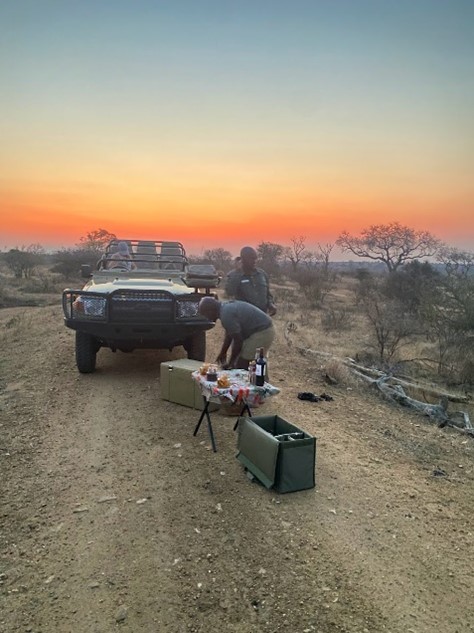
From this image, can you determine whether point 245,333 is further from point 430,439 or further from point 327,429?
point 430,439

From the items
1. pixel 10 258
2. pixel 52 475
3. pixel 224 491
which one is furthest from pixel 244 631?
pixel 10 258

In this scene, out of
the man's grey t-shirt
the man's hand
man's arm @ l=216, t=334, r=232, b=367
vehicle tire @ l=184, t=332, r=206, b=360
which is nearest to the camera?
the man's grey t-shirt

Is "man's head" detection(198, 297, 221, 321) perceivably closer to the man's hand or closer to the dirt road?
the man's hand

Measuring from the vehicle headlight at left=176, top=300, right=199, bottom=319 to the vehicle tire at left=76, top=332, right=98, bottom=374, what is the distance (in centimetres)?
125

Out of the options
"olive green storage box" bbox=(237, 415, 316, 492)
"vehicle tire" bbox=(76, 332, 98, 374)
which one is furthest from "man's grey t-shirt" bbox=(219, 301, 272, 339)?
"vehicle tire" bbox=(76, 332, 98, 374)

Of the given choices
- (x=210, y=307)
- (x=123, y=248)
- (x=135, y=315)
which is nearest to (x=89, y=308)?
(x=135, y=315)

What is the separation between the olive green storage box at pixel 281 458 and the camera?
3.74m

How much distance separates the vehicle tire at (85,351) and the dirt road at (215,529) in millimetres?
1027

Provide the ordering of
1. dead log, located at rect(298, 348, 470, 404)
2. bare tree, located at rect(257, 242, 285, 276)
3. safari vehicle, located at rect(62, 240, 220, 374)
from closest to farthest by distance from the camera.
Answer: safari vehicle, located at rect(62, 240, 220, 374)
dead log, located at rect(298, 348, 470, 404)
bare tree, located at rect(257, 242, 285, 276)

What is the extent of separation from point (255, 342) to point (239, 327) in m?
0.33

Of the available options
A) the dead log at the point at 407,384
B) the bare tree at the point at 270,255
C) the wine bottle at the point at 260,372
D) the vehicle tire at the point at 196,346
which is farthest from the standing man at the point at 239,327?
the bare tree at the point at 270,255

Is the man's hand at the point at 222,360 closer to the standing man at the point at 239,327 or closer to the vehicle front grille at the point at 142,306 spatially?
the standing man at the point at 239,327

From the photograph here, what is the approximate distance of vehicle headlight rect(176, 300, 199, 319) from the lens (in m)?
6.34

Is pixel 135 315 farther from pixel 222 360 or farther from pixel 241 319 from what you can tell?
pixel 241 319
